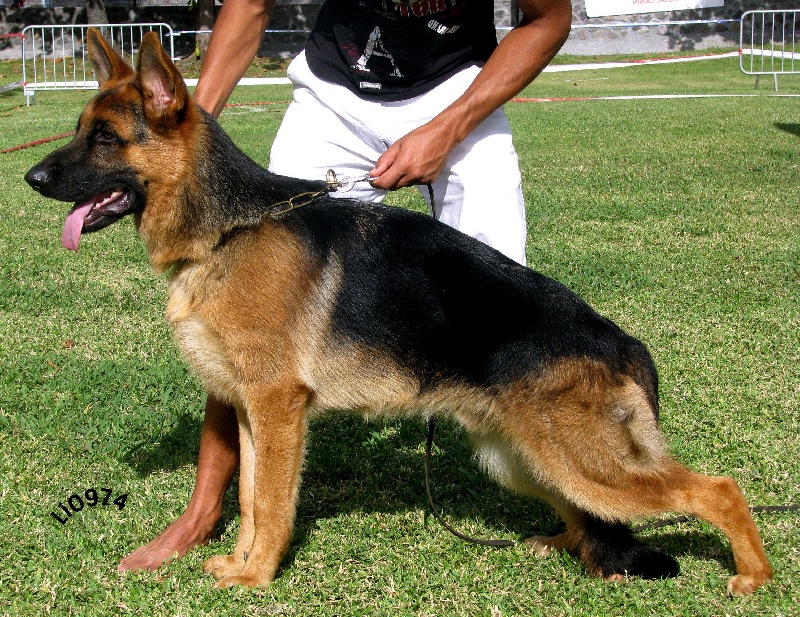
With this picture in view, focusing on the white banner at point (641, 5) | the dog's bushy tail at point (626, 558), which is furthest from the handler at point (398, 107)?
the white banner at point (641, 5)

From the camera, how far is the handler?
148 inches

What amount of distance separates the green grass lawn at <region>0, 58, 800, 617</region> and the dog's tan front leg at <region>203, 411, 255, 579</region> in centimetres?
10

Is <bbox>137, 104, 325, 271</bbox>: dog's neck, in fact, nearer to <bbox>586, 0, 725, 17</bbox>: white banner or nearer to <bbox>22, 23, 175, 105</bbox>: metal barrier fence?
<bbox>22, 23, 175, 105</bbox>: metal barrier fence

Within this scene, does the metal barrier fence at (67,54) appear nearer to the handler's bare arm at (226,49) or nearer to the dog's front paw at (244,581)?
the handler's bare arm at (226,49)

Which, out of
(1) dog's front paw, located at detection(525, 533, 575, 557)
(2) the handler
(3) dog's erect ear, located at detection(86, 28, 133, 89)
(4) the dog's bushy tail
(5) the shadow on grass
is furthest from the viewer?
(5) the shadow on grass

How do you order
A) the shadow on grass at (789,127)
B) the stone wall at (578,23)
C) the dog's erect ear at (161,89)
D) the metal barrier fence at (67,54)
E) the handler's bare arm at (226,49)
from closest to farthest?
1. the dog's erect ear at (161,89)
2. the handler's bare arm at (226,49)
3. the shadow on grass at (789,127)
4. the metal barrier fence at (67,54)
5. the stone wall at (578,23)

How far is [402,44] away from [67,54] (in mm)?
31357

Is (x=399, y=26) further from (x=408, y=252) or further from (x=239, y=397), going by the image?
(x=239, y=397)

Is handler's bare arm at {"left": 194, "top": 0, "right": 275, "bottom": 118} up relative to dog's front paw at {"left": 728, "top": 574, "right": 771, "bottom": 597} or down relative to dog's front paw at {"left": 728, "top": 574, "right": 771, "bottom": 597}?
up

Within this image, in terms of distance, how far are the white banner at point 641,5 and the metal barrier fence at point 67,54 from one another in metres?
16.5

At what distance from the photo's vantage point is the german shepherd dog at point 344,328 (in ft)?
10.9

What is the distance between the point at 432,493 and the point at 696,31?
3276 centimetres

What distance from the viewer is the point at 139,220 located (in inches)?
138

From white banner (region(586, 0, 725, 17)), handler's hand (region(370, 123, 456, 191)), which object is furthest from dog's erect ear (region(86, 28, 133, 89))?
white banner (region(586, 0, 725, 17))
